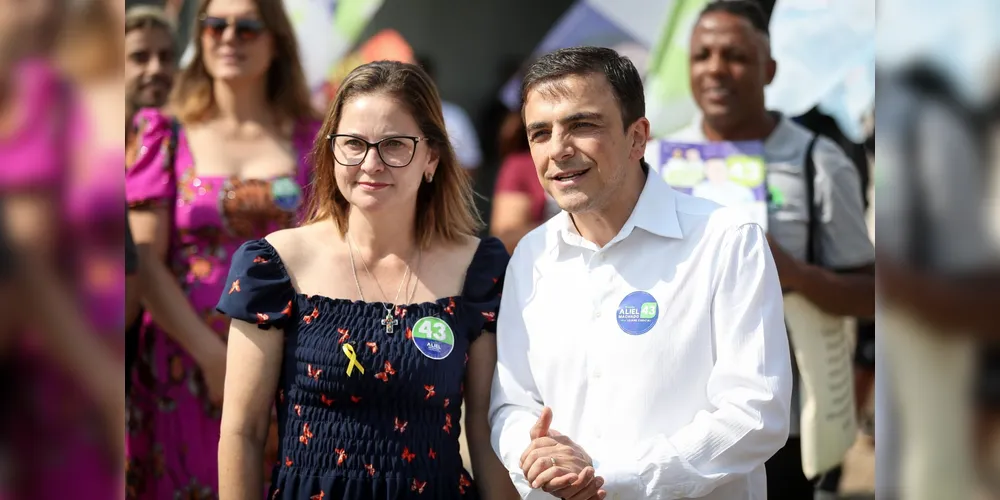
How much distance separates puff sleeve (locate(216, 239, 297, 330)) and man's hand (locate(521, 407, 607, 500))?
26.0 inches

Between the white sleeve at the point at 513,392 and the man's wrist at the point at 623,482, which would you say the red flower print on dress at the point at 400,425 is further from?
the man's wrist at the point at 623,482

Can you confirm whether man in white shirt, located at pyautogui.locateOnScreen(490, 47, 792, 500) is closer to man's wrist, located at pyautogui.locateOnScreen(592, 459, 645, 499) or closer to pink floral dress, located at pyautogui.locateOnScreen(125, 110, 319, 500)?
man's wrist, located at pyautogui.locateOnScreen(592, 459, 645, 499)

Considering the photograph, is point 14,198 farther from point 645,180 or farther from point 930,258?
point 645,180

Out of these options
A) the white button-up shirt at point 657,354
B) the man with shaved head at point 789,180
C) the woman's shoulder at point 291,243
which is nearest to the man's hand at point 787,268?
the man with shaved head at point 789,180

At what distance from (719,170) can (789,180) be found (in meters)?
0.24

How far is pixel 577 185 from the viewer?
2412mm

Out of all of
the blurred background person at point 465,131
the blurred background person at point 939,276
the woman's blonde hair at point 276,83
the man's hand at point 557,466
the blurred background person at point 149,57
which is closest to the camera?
the blurred background person at point 939,276

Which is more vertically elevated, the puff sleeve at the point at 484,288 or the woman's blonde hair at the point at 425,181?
the woman's blonde hair at the point at 425,181

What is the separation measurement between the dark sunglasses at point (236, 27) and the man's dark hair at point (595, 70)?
1490mm

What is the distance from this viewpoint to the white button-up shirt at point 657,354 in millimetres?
2242

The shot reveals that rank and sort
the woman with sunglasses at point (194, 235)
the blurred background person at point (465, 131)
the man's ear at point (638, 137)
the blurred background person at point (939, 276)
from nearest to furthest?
1. the blurred background person at point (939, 276)
2. the man's ear at point (638, 137)
3. the woman with sunglasses at point (194, 235)
4. the blurred background person at point (465, 131)

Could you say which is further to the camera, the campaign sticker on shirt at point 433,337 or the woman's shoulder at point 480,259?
the woman's shoulder at point 480,259

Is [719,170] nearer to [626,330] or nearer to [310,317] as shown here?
[626,330]

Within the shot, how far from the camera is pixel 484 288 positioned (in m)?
2.60
